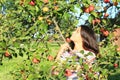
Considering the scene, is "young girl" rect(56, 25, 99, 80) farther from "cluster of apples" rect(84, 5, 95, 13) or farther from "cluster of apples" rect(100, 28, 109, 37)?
"cluster of apples" rect(84, 5, 95, 13)

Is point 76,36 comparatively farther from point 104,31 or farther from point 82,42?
point 104,31

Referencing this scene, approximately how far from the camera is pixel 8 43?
4078 mm

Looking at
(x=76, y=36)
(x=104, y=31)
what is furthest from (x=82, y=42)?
(x=104, y=31)

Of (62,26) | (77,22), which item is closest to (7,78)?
(62,26)

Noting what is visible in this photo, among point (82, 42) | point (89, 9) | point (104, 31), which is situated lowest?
point (82, 42)

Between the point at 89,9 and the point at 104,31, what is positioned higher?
the point at 89,9

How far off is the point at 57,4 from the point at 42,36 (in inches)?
18.9

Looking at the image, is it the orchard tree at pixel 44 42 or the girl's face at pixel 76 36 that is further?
the girl's face at pixel 76 36

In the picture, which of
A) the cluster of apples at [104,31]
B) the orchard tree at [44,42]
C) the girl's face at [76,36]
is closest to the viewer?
the orchard tree at [44,42]

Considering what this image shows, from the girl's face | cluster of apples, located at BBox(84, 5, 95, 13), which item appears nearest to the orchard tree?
cluster of apples, located at BBox(84, 5, 95, 13)

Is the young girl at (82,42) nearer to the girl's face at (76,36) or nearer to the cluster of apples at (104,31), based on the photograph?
the girl's face at (76,36)

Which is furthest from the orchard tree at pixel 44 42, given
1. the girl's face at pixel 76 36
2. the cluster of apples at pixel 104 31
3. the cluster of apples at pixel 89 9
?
the cluster of apples at pixel 104 31

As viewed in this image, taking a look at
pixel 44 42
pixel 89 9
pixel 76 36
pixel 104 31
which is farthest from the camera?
pixel 104 31

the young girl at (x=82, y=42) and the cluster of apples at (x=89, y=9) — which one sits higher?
the cluster of apples at (x=89, y=9)
